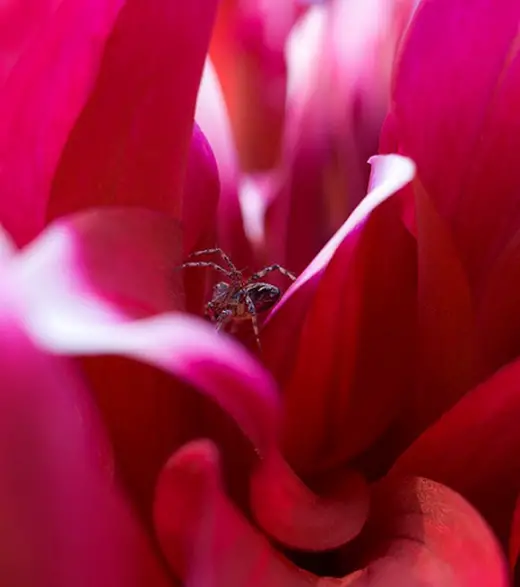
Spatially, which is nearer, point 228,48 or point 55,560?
point 55,560

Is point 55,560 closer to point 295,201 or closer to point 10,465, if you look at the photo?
point 10,465

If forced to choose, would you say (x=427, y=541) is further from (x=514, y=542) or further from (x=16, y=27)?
(x=16, y=27)

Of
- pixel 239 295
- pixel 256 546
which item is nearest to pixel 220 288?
pixel 239 295

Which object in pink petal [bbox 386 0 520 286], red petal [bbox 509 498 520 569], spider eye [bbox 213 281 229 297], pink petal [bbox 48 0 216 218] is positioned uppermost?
pink petal [bbox 48 0 216 218]

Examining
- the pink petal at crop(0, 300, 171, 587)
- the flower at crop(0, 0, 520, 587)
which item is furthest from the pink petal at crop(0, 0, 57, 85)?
the pink petal at crop(0, 300, 171, 587)

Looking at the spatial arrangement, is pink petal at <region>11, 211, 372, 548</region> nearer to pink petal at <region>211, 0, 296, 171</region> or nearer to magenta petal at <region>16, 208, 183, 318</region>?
magenta petal at <region>16, 208, 183, 318</region>

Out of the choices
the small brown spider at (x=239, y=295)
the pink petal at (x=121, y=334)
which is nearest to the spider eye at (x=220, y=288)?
the small brown spider at (x=239, y=295)

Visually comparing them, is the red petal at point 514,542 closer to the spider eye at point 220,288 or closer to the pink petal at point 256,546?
the pink petal at point 256,546

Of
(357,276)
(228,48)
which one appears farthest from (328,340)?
(228,48)
